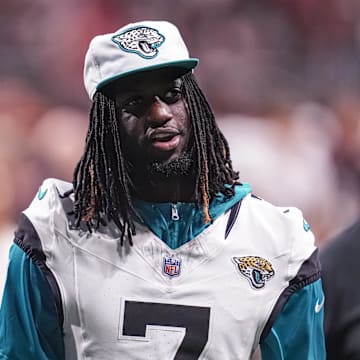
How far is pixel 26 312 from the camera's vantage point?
7.95 feet

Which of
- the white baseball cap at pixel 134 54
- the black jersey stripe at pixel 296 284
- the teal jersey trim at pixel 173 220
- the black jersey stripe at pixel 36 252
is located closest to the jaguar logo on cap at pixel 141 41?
the white baseball cap at pixel 134 54

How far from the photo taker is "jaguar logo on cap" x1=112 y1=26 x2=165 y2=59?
239cm

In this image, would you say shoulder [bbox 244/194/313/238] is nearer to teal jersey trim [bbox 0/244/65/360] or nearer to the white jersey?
the white jersey

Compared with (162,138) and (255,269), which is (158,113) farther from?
(255,269)

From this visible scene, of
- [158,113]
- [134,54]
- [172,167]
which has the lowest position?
[172,167]

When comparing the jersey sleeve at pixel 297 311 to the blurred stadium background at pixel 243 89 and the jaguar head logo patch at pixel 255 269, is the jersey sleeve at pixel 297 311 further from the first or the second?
the blurred stadium background at pixel 243 89

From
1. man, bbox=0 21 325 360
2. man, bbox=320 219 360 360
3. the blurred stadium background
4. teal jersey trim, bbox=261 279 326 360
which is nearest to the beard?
man, bbox=0 21 325 360

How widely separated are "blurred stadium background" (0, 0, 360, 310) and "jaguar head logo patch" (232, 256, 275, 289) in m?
1.93

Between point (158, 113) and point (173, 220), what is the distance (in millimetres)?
229

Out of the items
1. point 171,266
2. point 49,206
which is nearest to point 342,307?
point 171,266

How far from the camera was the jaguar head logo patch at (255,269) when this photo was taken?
8.07 ft

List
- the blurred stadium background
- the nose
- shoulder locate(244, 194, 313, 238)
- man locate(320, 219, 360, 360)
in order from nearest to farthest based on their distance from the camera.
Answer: the nose, shoulder locate(244, 194, 313, 238), man locate(320, 219, 360, 360), the blurred stadium background

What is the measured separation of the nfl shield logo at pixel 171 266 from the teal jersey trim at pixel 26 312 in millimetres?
231

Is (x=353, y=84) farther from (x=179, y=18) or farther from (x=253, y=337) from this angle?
(x=253, y=337)
